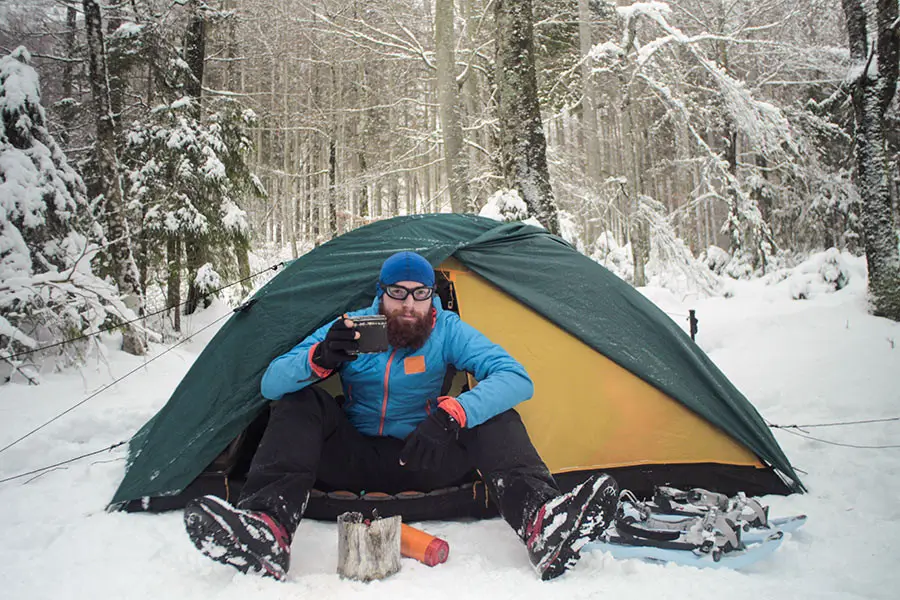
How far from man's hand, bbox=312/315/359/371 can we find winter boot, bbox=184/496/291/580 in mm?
620

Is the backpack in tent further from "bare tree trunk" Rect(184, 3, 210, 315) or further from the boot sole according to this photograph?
"bare tree trunk" Rect(184, 3, 210, 315)

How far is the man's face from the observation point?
253 centimetres

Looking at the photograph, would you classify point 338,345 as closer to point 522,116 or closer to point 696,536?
point 696,536

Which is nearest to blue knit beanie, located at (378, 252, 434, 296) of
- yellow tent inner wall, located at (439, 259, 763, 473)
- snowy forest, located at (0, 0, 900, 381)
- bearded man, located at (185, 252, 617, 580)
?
bearded man, located at (185, 252, 617, 580)

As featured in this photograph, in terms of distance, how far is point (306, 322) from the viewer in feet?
9.35

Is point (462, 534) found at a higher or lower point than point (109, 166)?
lower

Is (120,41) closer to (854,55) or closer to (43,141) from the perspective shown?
(43,141)

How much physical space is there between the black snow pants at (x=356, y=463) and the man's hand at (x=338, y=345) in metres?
0.27

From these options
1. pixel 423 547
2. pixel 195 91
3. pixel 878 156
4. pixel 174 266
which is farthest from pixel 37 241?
pixel 878 156

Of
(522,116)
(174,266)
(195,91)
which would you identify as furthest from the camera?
(195,91)

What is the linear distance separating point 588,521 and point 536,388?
43.2 inches

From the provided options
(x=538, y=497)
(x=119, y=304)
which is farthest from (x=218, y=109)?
(x=538, y=497)

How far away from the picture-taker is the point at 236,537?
1812mm

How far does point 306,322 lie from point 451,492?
112 centimetres
